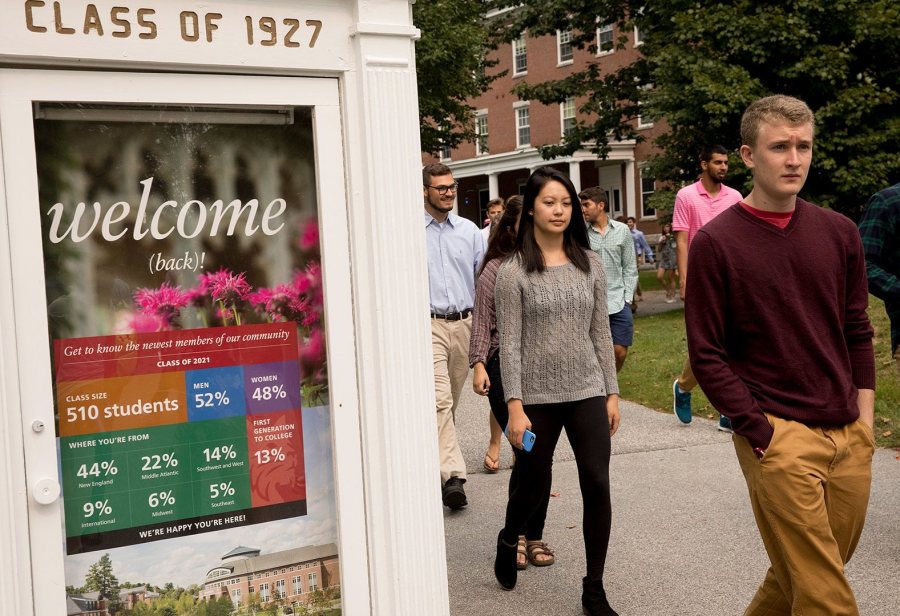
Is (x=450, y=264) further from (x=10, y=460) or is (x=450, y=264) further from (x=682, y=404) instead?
(x=10, y=460)

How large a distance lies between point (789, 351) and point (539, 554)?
246cm

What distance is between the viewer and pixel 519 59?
4700 centimetres

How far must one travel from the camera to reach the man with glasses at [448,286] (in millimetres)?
6582

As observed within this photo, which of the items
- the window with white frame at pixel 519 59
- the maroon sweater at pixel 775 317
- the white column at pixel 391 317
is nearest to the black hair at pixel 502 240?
the maroon sweater at pixel 775 317

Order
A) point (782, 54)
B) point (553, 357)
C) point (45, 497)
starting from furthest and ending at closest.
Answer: point (782, 54) < point (553, 357) < point (45, 497)

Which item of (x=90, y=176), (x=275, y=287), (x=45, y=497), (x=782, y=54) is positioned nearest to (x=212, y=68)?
(x=90, y=176)

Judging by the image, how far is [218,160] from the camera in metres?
3.07

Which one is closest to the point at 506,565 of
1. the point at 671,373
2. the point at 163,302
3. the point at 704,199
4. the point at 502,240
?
the point at 502,240

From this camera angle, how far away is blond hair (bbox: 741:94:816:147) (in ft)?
10.9

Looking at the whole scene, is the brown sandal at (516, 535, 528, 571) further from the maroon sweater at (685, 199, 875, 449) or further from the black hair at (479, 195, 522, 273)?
the maroon sweater at (685, 199, 875, 449)

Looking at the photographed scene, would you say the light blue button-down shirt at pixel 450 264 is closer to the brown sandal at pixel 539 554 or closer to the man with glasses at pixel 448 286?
the man with glasses at pixel 448 286

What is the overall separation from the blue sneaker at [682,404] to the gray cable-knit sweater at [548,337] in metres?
4.11

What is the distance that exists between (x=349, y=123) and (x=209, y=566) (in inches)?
57.5

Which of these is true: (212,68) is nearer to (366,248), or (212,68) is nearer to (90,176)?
(90,176)
